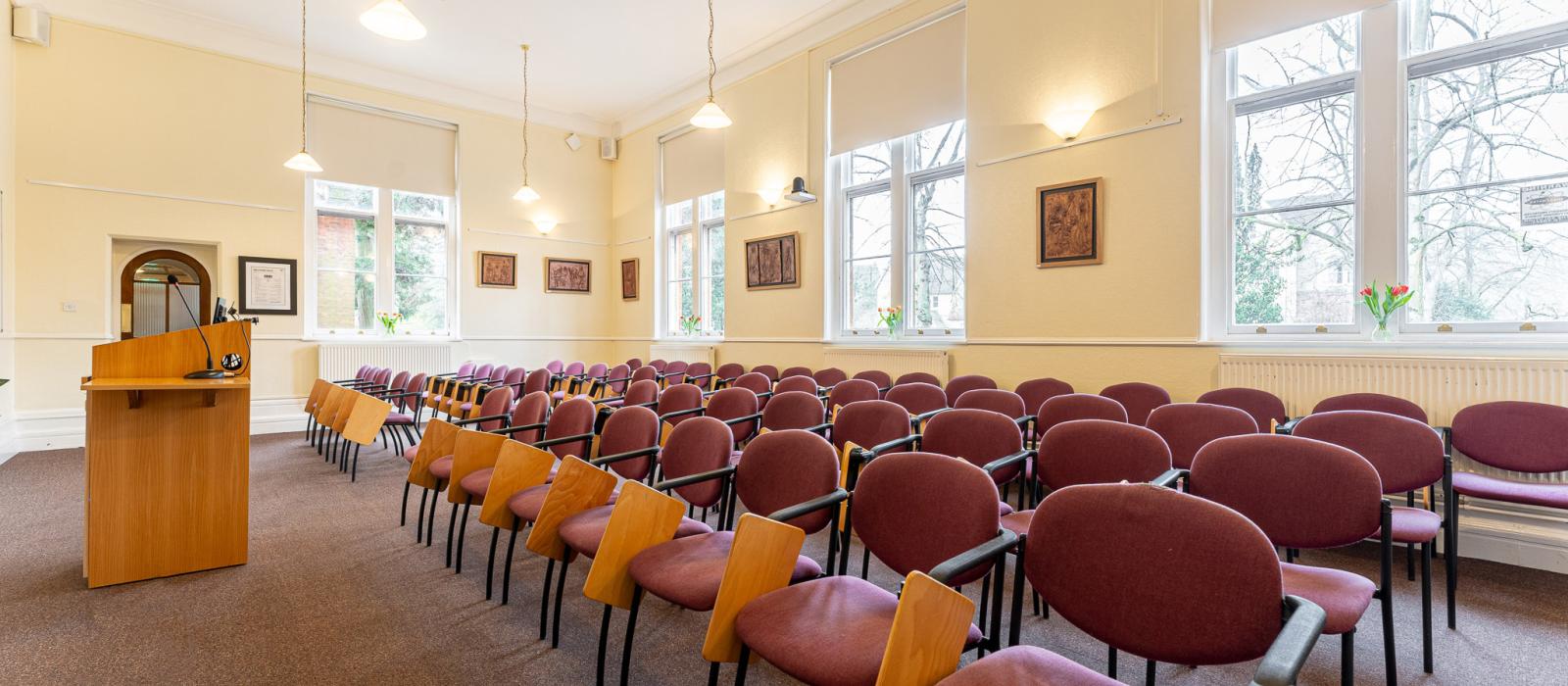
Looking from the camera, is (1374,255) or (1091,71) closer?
(1374,255)

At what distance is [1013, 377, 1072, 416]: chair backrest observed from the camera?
4566 millimetres

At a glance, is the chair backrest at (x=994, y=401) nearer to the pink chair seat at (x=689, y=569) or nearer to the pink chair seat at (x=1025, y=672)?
the pink chair seat at (x=689, y=569)

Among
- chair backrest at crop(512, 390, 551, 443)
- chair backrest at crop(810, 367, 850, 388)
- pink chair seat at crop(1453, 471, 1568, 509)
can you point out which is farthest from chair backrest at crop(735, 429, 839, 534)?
chair backrest at crop(810, 367, 850, 388)

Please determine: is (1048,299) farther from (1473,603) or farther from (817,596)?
(817,596)

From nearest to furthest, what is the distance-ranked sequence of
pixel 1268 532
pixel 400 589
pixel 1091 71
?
pixel 1268 532
pixel 400 589
pixel 1091 71

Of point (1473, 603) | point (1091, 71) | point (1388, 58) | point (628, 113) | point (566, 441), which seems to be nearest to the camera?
point (1473, 603)

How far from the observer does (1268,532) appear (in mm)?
2035

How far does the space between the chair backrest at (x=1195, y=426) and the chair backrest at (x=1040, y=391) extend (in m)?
1.48

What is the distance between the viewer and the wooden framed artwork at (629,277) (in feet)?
32.3

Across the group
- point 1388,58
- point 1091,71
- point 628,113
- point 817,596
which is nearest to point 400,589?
point 817,596

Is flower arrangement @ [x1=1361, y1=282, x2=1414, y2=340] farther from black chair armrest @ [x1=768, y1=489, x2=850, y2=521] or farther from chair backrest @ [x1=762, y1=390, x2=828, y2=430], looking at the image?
black chair armrest @ [x1=768, y1=489, x2=850, y2=521]

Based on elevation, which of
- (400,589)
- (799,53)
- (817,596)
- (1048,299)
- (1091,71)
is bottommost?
(400,589)

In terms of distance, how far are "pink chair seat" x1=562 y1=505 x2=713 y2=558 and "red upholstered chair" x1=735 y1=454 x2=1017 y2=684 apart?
65 cm

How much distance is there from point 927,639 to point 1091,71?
4.75 meters
